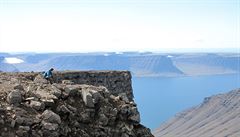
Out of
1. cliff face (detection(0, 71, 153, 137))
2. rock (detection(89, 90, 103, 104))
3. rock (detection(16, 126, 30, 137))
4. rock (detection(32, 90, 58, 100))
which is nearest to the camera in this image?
rock (detection(16, 126, 30, 137))

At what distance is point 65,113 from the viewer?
40.3ft

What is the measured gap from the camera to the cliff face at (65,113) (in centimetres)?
1145

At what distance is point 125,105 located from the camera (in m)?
13.3

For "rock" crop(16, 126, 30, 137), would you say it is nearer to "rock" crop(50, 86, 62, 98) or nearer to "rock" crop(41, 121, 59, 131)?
"rock" crop(41, 121, 59, 131)

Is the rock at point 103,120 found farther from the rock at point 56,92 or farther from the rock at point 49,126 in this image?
the rock at point 49,126

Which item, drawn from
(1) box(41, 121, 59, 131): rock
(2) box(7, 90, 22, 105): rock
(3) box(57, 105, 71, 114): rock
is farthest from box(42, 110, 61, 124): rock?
(2) box(7, 90, 22, 105): rock

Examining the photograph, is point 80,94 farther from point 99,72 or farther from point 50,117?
point 99,72

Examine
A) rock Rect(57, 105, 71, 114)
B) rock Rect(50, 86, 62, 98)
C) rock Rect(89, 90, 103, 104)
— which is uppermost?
rock Rect(50, 86, 62, 98)

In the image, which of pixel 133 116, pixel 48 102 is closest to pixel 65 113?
pixel 48 102

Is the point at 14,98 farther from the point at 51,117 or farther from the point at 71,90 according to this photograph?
the point at 71,90

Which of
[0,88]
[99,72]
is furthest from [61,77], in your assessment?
[0,88]

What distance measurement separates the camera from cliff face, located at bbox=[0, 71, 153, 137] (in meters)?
11.4

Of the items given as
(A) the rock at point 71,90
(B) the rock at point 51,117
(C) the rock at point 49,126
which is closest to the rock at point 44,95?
(A) the rock at point 71,90

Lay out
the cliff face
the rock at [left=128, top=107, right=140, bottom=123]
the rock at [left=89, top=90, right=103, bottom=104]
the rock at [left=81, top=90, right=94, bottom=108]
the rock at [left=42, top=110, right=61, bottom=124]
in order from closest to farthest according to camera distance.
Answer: the cliff face < the rock at [left=42, top=110, right=61, bottom=124] < the rock at [left=81, top=90, right=94, bottom=108] < the rock at [left=89, top=90, right=103, bottom=104] < the rock at [left=128, top=107, right=140, bottom=123]
